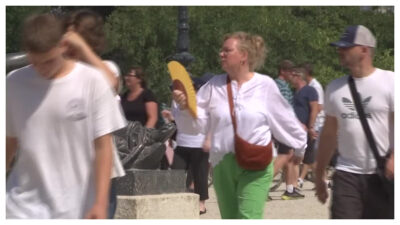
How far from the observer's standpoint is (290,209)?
40.7 ft

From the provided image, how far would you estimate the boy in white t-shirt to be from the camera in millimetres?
5059

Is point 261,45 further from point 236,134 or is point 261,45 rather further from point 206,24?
point 206,24

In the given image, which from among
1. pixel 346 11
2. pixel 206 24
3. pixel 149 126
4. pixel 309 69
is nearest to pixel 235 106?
pixel 149 126

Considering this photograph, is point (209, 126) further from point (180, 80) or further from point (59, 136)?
point (59, 136)

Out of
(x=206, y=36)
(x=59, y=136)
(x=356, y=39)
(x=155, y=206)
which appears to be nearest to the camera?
(x=59, y=136)

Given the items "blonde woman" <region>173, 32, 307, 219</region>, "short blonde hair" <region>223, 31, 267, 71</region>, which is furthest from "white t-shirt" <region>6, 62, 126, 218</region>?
"short blonde hair" <region>223, 31, 267, 71</region>

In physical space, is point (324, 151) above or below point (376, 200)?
above

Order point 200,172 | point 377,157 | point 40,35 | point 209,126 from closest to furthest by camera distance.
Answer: point 40,35 < point 377,157 < point 209,126 < point 200,172

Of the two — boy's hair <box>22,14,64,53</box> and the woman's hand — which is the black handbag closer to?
the woman's hand

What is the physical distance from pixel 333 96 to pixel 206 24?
78.7 feet

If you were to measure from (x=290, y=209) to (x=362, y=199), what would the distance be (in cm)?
592

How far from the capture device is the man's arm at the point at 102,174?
16.6 ft

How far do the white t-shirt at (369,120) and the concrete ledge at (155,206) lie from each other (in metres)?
3.91

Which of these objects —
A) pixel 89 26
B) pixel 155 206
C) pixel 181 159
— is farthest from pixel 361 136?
pixel 181 159
